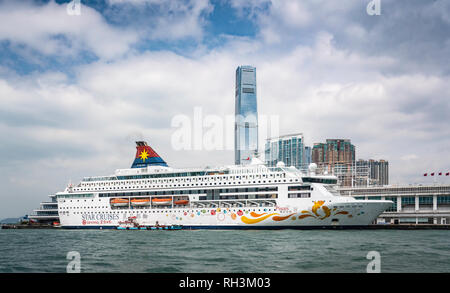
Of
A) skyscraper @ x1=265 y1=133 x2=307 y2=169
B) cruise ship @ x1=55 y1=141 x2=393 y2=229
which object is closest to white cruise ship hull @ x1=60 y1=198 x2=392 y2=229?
cruise ship @ x1=55 y1=141 x2=393 y2=229

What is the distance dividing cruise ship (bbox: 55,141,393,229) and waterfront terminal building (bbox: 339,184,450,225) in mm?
21181

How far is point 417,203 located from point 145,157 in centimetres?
4471

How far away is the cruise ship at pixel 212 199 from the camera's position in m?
45.4

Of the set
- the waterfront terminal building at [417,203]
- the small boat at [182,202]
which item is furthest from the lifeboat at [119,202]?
the waterfront terminal building at [417,203]

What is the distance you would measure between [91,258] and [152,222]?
31.1 meters

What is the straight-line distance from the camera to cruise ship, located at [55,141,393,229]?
4541 centimetres

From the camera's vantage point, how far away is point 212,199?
2058 inches
